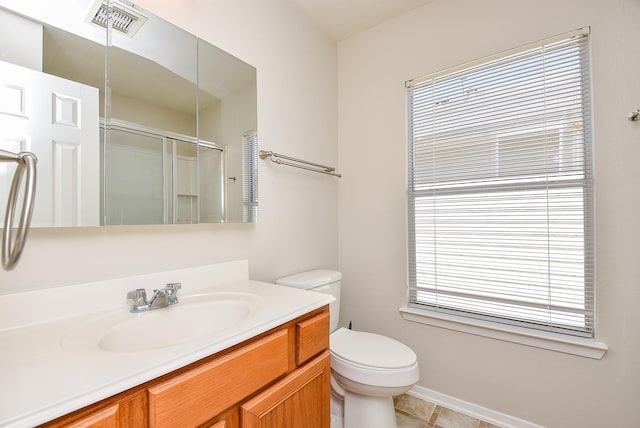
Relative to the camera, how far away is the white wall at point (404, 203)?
4.25 feet

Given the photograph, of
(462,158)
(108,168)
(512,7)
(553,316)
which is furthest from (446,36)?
(108,168)

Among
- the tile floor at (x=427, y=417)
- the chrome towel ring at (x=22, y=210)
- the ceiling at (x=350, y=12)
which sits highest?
the ceiling at (x=350, y=12)

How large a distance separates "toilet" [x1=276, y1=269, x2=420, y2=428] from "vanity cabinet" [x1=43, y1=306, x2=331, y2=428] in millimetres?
249

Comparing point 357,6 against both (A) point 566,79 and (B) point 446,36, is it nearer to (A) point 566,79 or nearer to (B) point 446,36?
(B) point 446,36

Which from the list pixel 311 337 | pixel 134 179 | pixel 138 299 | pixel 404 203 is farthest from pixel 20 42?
pixel 404 203

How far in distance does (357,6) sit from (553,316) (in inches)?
82.6

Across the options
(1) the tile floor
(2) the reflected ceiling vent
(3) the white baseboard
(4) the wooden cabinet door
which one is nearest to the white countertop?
(4) the wooden cabinet door

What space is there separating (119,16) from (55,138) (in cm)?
51

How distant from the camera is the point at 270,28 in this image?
64.7 inches

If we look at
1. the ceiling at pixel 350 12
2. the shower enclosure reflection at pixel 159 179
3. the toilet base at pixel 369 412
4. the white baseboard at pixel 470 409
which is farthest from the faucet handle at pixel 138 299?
the ceiling at pixel 350 12

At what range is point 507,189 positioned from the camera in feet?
5.08

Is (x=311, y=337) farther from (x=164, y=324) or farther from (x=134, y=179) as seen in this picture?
(x=134, y=179)

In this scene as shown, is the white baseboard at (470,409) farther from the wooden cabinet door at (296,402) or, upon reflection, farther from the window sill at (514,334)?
the wooden cabinet door at (296,402)

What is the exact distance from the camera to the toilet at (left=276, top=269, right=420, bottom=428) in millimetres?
1286
